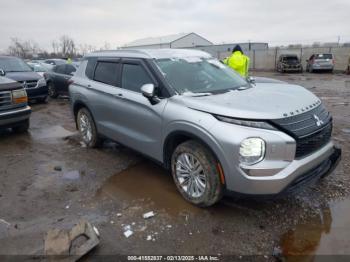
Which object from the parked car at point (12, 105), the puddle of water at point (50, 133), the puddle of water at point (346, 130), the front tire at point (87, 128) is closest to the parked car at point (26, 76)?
the puddle of water at point (50, 133)

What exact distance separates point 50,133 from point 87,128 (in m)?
1.90

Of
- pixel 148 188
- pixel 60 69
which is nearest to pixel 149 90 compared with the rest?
pixel 148 188

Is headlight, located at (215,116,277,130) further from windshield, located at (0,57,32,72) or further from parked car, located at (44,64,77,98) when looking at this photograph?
windshield, located at (0,57,32,72)

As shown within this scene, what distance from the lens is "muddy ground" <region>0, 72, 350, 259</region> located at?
2889 mm

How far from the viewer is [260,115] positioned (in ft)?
9.55

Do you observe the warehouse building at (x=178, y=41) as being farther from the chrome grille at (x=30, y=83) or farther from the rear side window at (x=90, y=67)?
the rear side window at (x=90, y=67)

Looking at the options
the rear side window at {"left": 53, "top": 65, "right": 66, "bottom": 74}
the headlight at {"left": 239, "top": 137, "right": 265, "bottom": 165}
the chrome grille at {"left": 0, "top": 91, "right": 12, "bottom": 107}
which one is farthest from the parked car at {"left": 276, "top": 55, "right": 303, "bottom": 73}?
the headlight at {"left": 239, "top": 137, "right": 265, "bottom": 165}

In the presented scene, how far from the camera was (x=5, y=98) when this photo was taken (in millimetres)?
6145

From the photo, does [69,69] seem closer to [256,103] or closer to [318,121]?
[256,103]

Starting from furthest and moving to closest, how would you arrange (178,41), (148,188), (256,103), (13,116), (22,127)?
(178,41), (22,127), (13,116), (148,188), (256,103)

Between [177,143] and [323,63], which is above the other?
[323,63]

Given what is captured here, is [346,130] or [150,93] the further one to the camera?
[346,130]

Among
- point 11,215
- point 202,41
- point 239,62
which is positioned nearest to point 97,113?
point 11,215

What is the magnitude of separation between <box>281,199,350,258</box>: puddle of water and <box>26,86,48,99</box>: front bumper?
9656 millimetres
